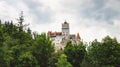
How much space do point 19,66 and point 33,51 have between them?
30.6ft

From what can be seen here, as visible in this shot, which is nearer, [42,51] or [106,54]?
[106,54]

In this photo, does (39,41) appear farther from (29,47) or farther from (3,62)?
(3,62)

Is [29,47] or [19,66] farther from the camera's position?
[29,47]

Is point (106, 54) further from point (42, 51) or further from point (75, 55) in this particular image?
point (42, 51)

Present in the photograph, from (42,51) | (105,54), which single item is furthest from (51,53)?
(105,54)

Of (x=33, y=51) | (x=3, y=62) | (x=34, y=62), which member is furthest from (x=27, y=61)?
(x=3, y=62)

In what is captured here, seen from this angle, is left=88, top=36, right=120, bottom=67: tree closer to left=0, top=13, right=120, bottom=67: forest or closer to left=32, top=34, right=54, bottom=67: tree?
left=0, top=13, right=120, bottom=67: forest

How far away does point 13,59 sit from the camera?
78.3 meters

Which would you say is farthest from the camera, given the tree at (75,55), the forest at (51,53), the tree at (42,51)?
the tree at (75,55)

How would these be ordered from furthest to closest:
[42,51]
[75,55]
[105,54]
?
[75,55]
[42,51]
[105,54]

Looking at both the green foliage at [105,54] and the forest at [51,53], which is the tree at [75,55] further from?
the green foliage at [105,54]

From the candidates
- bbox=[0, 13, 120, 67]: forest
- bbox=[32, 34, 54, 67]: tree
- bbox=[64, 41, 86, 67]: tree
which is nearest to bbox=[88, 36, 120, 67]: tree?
bbox=[0, 13, 120, 67]: forest

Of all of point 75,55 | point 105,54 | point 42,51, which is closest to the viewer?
point 105,54

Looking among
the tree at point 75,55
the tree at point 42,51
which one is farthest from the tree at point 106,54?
the tree at point 42,51
